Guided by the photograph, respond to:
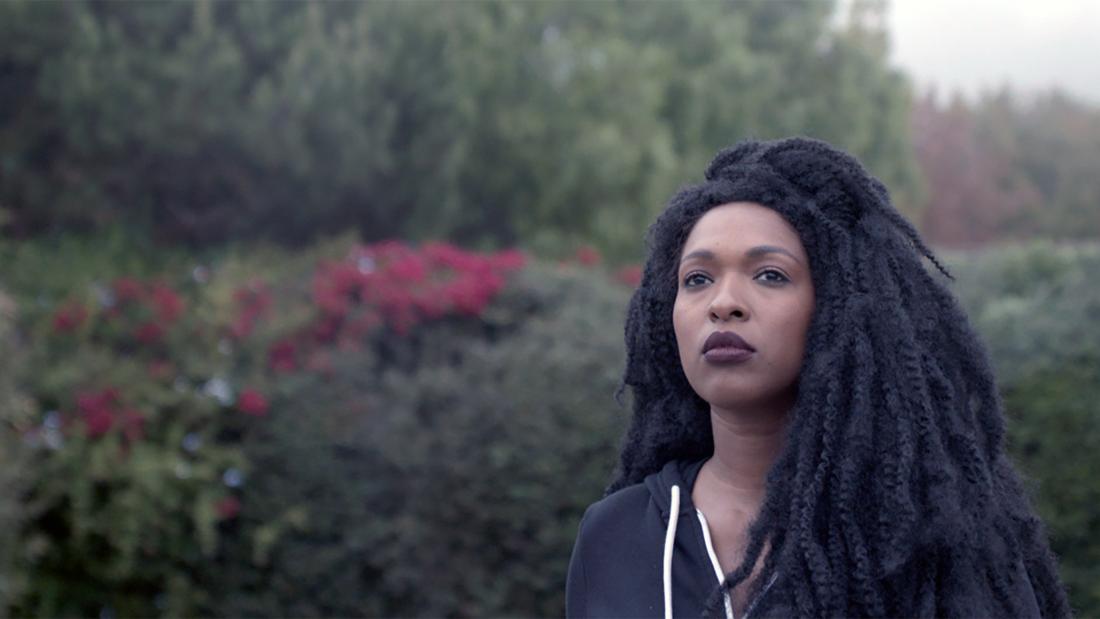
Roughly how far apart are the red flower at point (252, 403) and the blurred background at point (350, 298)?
3cm

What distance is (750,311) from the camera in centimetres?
222

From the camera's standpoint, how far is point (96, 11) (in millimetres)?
9070

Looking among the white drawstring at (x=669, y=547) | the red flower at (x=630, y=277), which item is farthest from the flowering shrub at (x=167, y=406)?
the white drawstring at (x=669, y=547)

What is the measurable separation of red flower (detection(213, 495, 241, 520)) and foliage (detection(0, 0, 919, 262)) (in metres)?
3.79

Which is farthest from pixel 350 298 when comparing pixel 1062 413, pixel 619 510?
pixel 619 510

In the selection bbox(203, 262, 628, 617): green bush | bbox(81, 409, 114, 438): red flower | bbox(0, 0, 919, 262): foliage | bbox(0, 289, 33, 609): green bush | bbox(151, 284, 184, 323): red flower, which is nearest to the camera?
bbox(0, 289, 33, 609): green bush

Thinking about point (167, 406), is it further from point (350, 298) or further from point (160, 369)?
point (350, 298)

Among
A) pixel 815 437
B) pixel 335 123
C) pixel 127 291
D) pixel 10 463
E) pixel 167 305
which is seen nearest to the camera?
pixel 815 437

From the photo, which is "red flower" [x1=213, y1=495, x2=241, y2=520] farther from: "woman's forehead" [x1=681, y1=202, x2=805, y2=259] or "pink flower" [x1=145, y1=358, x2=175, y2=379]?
"woman's forehead" [x1=681, y1=202, x2=805, y2=259]

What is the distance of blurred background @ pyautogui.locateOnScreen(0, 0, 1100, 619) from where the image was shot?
533 centimetres

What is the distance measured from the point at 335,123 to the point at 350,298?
2.51 meters

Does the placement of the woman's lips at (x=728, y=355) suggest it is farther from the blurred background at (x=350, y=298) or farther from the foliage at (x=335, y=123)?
the foliage at (x=335, y=123)

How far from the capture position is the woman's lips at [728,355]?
7.27ft

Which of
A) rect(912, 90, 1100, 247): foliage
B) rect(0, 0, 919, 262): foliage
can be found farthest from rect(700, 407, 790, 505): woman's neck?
rect(912, 90, 1100, 247): foliage
